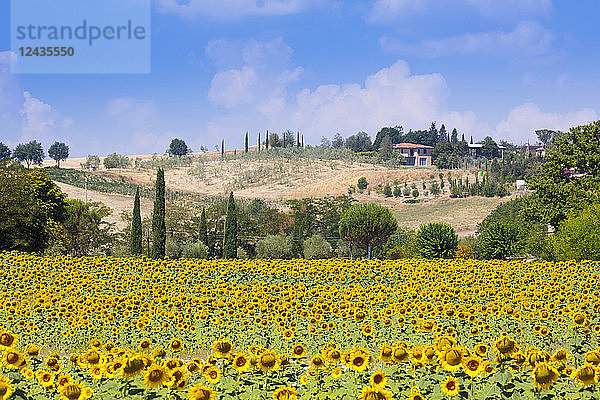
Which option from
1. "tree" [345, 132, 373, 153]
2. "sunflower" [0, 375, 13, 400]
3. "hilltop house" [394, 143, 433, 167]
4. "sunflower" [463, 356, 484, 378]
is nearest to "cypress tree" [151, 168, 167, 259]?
"sunflower" [0, 375, 13, 400]

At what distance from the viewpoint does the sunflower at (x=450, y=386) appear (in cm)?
393

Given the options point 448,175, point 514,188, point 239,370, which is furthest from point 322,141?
point 239,370

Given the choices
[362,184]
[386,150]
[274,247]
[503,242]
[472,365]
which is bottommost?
[274,247]

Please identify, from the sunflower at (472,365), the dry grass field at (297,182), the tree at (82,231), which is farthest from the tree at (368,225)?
the sunflower at (472,365)

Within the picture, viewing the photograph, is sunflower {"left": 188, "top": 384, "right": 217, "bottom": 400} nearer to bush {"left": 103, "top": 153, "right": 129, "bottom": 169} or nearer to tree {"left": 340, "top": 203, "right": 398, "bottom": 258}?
tree {"left": 340, "top": 203, "right": 398, "bottom": 258}

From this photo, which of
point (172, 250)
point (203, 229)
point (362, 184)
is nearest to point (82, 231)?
point (172, 250)

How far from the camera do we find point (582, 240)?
20.4 m

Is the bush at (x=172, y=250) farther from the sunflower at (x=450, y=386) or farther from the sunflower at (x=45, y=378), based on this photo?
the sunflower at (x=450, y=386)

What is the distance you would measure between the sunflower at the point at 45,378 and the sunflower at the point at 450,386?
273cm

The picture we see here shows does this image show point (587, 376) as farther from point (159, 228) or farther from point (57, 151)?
point (57, 151)

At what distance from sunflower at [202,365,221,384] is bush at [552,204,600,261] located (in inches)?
740

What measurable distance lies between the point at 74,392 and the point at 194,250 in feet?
105

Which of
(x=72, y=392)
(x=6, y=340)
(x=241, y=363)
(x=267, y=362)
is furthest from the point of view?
(x=6, y=340)

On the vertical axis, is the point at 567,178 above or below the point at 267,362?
above
